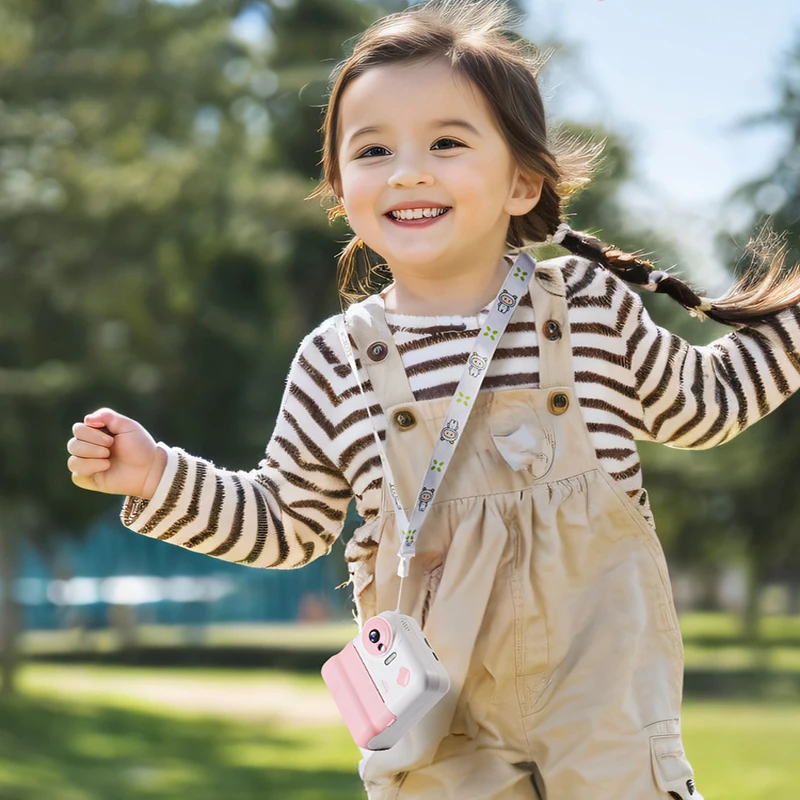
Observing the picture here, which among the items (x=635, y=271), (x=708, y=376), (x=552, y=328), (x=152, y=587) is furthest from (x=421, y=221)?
(x=152, y=587)

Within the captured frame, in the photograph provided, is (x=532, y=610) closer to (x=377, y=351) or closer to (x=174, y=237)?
(x=377, y=351)

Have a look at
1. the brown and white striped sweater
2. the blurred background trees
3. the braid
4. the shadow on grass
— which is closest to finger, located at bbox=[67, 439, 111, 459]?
the brown and white striped sweater

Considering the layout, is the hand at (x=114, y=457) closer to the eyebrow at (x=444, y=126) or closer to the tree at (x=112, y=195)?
the eyebrow at (x=444, y=126)

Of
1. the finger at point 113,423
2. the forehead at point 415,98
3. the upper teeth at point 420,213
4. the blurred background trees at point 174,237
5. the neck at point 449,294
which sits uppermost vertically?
the blurred background trees at point 174,237

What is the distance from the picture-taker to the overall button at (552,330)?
5.80 ft

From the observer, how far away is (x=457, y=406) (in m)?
1.70

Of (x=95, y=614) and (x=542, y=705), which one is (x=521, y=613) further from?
(x=95, y=614)

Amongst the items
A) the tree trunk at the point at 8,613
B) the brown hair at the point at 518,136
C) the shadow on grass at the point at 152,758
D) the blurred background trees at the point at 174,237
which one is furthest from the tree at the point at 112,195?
the brown hair at the point at 518,136

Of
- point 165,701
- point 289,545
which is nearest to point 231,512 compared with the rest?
point 289,545

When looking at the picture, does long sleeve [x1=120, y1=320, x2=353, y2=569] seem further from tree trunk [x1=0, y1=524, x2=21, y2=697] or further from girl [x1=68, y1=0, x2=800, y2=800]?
tree trunk [x1=0, y1=524, x2=21, y2=697]

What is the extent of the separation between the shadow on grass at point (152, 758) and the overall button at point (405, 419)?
6662 millimetres

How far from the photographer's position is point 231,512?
1829 mm

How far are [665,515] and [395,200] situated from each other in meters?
13.1

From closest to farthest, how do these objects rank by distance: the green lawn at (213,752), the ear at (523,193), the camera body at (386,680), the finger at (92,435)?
the camera body at (386,680), the finger at (92,435), the ear at (523,193), the green lawn at (213,752)
